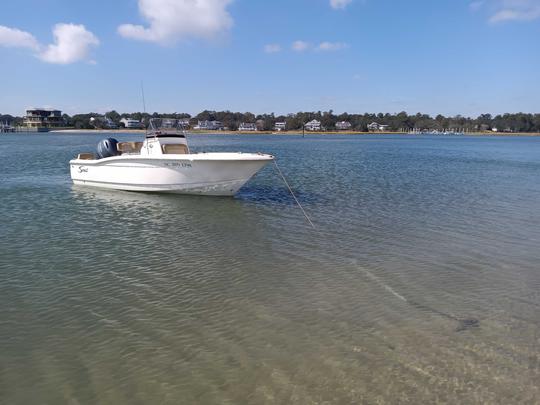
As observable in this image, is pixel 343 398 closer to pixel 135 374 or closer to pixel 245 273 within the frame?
pixel 135 374

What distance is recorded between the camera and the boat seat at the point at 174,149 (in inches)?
798

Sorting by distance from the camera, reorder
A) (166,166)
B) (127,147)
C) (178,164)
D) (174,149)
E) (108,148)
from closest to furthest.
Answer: (178,164) → (166,166) → (174,149) → (108,148) → (127,147)

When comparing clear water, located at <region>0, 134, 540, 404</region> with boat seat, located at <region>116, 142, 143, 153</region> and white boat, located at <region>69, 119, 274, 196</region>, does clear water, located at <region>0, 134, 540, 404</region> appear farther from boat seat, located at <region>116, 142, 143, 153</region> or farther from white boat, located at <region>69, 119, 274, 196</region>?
boat seat, located at <region>116, 142, 143, 153</region>

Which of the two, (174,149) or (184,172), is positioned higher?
(174,149)

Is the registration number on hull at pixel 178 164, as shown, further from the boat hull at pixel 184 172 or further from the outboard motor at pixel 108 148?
the outboard motor at pixel 108 148

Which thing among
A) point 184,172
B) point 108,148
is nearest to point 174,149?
point 184,172

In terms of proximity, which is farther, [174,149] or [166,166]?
[174,149]

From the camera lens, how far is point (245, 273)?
966cm

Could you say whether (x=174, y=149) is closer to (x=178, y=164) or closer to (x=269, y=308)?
(x=178, y=164)

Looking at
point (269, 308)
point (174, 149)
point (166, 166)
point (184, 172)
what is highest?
point (174, 149)

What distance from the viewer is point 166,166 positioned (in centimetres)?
1969

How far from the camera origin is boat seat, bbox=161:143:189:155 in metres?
20.3

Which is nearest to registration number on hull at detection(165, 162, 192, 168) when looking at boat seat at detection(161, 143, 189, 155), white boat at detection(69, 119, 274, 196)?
white boat at detection(69, 119, 274, 196)

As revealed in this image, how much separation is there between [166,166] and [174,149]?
122cm
